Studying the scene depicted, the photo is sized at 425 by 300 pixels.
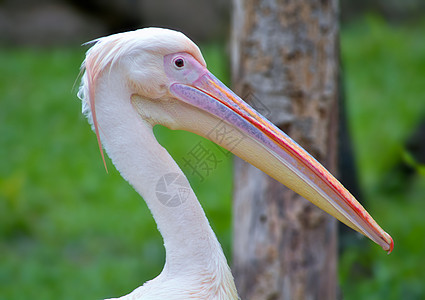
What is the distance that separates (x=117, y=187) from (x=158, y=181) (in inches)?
183

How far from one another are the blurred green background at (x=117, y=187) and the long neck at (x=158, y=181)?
59.2 inches

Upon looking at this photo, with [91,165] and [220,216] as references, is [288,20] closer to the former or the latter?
[220,216]

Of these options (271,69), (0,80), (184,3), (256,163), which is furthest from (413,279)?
(184,3)

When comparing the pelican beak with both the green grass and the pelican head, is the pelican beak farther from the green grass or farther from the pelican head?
the green grass

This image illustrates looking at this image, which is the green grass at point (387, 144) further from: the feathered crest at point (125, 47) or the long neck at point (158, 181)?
the feathered crest at point (125, 47)

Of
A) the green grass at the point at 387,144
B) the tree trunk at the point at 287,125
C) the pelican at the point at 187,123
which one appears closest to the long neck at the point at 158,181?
the pelican at the point at 187,123

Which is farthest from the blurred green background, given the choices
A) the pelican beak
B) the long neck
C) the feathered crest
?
the feathered crest

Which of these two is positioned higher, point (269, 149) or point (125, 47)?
point (125, 47)

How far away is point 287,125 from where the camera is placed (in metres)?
3.45

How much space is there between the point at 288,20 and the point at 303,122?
23.1 inches

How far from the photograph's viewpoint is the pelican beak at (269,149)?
232 centimetres

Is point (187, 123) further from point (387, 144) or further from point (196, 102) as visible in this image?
point (387, 144)

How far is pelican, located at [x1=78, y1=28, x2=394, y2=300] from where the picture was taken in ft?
7.61

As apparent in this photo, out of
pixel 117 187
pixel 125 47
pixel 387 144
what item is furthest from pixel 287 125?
pixel 387 144
